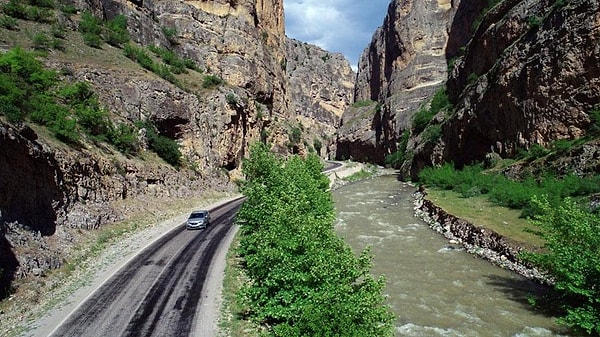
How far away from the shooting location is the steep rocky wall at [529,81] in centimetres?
3058

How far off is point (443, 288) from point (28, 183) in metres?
21.9

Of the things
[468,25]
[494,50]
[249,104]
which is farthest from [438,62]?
[249,104]

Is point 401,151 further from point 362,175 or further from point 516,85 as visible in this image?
point 516,85

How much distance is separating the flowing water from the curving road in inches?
276

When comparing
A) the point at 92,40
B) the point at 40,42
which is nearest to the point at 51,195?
the point at 40,42

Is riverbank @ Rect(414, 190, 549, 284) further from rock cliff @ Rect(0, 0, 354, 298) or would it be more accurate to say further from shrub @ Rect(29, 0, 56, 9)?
shrub @ Rect(29, 0, 56, 9)

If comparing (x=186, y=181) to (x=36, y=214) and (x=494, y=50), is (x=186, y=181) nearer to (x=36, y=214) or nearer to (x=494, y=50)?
(x=36, y=214)


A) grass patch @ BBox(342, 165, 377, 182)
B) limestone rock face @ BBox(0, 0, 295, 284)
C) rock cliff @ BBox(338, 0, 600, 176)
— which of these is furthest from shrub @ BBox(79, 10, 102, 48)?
rock cliff @ BBox(338, 0, 600, 176)

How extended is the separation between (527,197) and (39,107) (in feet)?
118

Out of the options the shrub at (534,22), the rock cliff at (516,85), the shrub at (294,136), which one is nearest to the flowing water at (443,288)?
the rock cliff at (516,85)

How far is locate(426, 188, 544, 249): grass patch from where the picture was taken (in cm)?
2011

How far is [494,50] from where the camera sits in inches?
1849

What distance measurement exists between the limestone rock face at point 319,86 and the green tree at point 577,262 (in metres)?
127

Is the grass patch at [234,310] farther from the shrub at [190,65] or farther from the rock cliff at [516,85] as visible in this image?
the shrub at [190,65]
